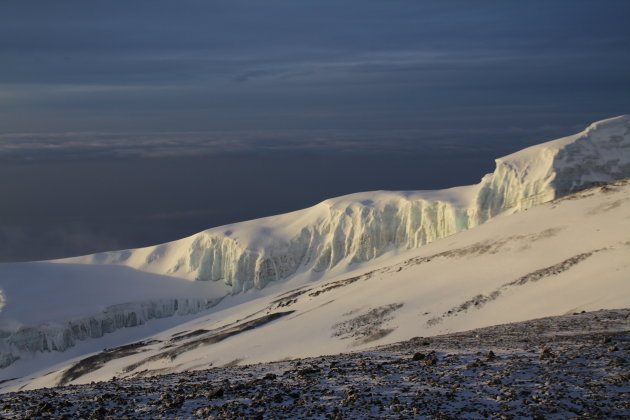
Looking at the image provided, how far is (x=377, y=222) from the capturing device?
10306cm

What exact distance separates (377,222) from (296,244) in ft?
44.2

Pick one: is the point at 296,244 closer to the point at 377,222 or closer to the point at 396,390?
the point at 377,222

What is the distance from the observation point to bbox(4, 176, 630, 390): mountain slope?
144 ft

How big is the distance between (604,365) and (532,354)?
2245 mm

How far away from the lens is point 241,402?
1501 centimetres

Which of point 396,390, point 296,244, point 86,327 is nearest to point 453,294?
point 396,390

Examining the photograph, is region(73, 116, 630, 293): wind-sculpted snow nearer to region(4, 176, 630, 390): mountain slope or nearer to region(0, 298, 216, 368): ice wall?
region(0, 298, 216, 368): ice wall

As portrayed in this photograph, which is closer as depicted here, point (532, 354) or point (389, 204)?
point (532, 354)

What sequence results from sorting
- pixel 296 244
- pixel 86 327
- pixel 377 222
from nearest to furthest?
pixel 86 327 < pixel 377 222 < pixel 296 244

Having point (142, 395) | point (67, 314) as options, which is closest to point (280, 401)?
point (142, 395)

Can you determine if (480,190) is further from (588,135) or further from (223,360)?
(223,360)

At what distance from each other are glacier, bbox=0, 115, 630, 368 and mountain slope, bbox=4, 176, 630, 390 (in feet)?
63.8

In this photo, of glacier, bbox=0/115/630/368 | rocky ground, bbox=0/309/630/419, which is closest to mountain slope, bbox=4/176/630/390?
glacier, bbox=0/115/630/368

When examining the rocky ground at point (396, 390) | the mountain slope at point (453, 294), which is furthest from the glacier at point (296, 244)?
the rocky ground at point (396, 390)
